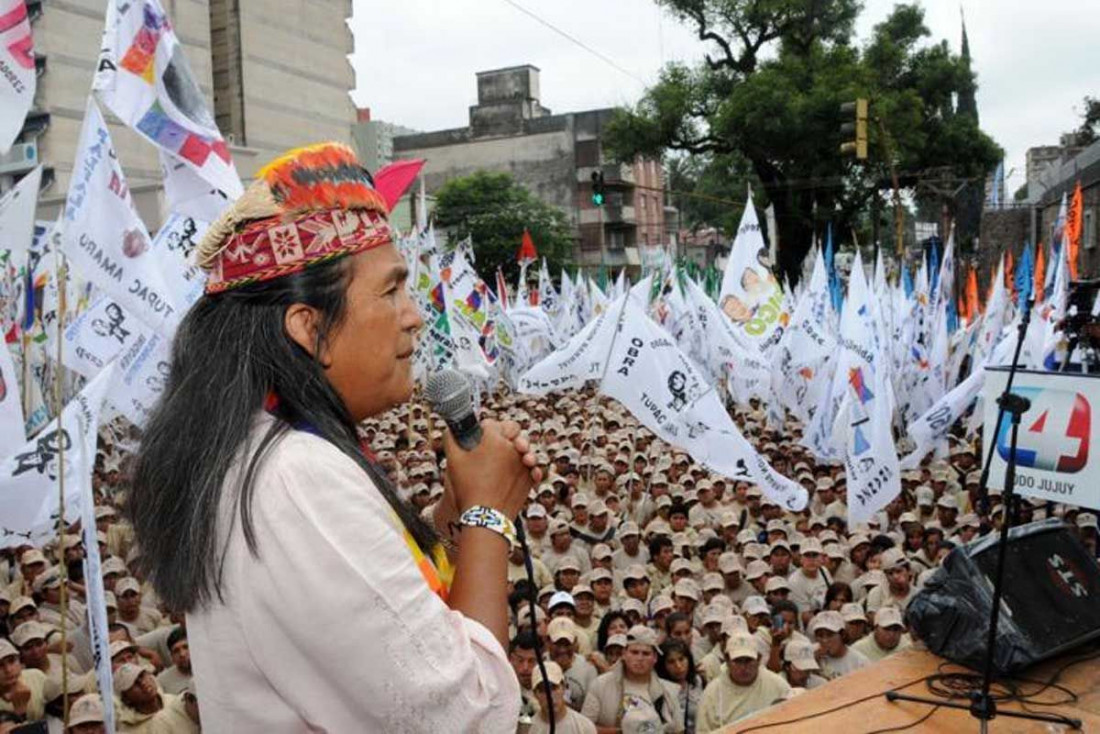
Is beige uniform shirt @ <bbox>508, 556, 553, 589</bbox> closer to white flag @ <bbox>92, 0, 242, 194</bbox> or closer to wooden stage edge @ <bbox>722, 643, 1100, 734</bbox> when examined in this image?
white flag @ <bbox>92, 0, 242, 194</bbox>

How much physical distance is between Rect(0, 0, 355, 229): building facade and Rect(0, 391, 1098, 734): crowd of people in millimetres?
19501

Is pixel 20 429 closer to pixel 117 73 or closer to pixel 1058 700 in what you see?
pixel 117 73

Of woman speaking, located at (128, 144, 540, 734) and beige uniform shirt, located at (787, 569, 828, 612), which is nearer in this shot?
woman speaking, located at (128, 144, 540, 734)

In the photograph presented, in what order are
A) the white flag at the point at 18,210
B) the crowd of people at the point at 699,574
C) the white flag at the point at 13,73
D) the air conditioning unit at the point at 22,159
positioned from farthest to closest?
the air conditioning unit at the point at 22,159
the white flag at the point at 18,210
the crowd of people at the point at 699,574
the white flag at the point at 13,73

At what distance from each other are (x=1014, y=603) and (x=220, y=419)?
299 centimetres

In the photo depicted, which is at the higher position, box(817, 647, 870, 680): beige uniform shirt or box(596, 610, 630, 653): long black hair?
box(596, 610, 630, 653): long black hair

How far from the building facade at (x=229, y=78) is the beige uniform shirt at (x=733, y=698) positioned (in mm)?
23556

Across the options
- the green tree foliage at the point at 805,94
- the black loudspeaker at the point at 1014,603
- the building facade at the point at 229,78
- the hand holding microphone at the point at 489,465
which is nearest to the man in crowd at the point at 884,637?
the black loudspeaker at the point at 1014,603

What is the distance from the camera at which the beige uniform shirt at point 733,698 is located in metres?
6.37

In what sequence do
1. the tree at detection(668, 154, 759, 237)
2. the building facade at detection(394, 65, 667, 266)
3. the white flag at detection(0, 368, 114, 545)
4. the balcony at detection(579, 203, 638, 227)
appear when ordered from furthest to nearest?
the balcony at detection(579, 203, 638, 227) < the building facade at detection(394, 65, 667, 266) < the tree at detection(668, 154, 759, 237) < the white flag at detection(0, 368, 114, 545)

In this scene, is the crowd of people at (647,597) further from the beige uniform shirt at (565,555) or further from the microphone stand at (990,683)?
the microphone stand at (990,683)

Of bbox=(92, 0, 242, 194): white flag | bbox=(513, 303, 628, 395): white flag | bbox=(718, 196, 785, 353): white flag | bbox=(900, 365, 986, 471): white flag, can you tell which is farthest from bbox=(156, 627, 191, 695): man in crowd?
bbox=(718, 196, 785, 353): white flag

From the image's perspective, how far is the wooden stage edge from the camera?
318 cm

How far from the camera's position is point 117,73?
18.9 ft
